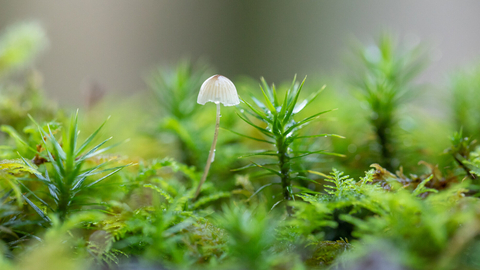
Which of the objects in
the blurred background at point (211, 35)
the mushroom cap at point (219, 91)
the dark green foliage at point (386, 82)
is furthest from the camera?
the blurred background at point (211, 35)

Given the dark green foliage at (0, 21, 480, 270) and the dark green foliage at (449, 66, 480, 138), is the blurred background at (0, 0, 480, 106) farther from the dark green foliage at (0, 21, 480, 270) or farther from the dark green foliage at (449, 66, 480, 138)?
the dark green foliage at (0, 21, 480, 270)

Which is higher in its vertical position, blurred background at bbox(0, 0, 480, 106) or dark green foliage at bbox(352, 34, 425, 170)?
blurred background at bbox(0, 0, 480, 106)

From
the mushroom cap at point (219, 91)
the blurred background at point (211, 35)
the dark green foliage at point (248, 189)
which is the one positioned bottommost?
the dark green foliage at point (248, 189)

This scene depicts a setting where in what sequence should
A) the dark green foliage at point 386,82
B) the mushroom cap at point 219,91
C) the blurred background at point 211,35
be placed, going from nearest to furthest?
the mushroom cap at point 219,91 → the dark green foliage at point 386,82 → the blurred background at point 211,35

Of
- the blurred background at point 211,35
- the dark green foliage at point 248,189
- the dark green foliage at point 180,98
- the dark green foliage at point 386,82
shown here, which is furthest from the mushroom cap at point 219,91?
the blurred background at point 211,35

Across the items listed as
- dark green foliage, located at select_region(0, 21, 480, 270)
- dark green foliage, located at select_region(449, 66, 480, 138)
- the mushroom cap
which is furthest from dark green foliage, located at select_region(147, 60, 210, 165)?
dark green foliage, located at select_region(449, 66, 480, 138)

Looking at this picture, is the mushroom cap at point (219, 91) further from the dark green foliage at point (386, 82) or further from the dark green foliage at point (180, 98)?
the dark green foliage at point (386, 82)

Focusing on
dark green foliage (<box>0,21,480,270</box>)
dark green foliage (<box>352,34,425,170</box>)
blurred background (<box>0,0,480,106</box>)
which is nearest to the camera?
dark green foliage (<box>0,21,480,270</box>)

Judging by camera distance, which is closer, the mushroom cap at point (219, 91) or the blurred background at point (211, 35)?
the mushroom cap at point (219, 91)

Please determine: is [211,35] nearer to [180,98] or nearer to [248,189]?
[180,98]

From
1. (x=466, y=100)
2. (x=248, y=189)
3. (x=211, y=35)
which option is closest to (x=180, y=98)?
(x=248, y=189)
